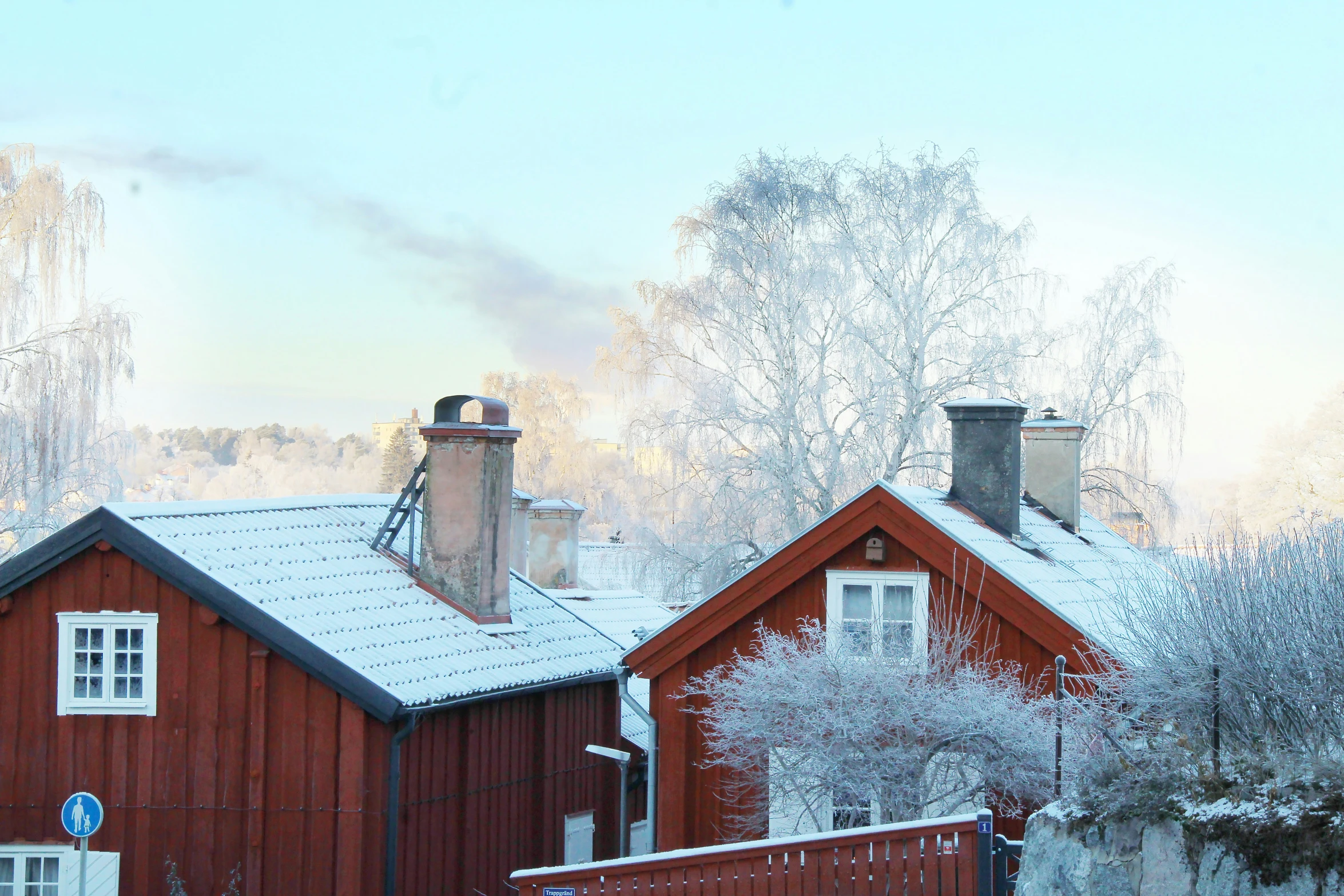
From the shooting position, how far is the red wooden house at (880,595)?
506 inches

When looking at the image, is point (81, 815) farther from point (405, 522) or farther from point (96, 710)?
point (405, 522)

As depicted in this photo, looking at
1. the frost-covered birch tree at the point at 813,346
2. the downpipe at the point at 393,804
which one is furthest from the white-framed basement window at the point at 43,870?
the frost-covered birch tree at the point at 813,346

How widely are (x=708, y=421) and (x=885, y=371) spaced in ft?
12.4

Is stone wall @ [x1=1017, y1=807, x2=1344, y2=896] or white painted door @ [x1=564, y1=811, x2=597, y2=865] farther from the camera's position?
white painted door @ [x1=564, y1=811, x2=597, y2=865]

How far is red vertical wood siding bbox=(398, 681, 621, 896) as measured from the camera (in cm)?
1363

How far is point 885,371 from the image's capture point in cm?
2759

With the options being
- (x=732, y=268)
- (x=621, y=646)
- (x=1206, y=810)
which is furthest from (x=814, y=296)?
(x=1206, y=810)

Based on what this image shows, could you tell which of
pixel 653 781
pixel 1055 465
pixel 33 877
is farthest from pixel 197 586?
pixel 1055 465

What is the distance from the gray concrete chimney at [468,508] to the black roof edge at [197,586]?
3077 millimetres

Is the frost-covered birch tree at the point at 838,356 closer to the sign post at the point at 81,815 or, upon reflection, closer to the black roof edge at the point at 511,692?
the black roof edge at the point at 511,692

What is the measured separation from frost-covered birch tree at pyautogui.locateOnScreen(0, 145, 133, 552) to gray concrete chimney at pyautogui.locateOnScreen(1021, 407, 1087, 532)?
17.5 metres

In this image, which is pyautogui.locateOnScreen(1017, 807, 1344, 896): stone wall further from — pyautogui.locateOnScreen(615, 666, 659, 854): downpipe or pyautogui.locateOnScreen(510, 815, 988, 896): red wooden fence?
Result: pyautogui.locateOnScreen(615, 666, 659, 854): downpipe

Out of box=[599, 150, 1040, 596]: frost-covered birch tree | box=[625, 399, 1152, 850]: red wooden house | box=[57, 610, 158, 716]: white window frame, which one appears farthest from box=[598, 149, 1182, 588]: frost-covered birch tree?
box=[57, 610, 158, 716]: white window frame

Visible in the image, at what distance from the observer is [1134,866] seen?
654 cm
